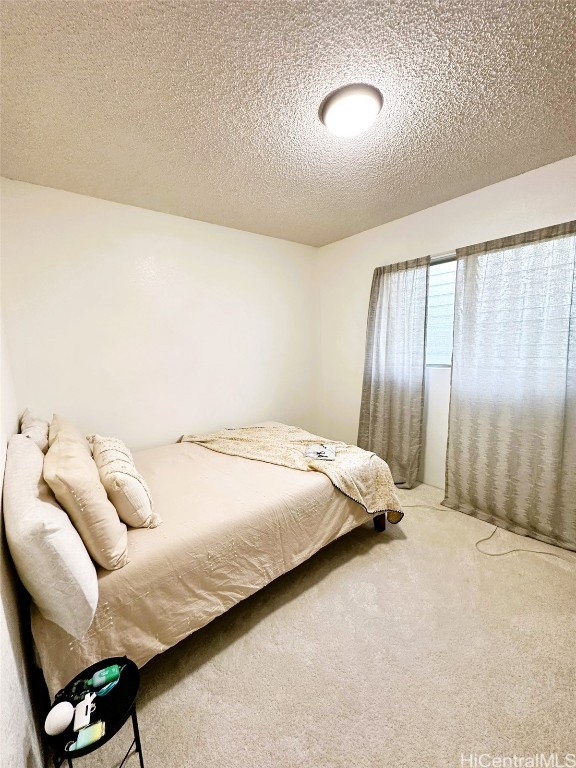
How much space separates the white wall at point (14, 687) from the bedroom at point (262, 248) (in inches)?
0.5

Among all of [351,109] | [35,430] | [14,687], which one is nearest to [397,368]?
[351,109]

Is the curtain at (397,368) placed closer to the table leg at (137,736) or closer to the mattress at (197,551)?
the mattress at (197,551)

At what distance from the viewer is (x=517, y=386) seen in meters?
2.26

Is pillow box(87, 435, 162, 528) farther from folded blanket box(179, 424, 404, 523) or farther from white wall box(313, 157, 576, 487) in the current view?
white wall box(313, 157, 576, 487)

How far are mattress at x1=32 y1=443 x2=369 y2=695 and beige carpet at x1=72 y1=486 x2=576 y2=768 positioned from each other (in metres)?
0.20

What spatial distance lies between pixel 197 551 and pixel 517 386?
236cm

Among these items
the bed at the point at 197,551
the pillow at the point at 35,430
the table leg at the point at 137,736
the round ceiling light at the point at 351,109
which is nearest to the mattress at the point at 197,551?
the bed at the point at 197,551

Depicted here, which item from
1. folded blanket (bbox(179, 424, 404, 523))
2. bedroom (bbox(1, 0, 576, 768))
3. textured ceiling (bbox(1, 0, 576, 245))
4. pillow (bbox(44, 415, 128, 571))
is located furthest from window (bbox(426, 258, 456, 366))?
pillow (bbox(44, 415, 128, 571))

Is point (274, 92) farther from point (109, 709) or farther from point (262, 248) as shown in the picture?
point (109, 709)

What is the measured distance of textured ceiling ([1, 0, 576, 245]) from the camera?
1101 millimetres

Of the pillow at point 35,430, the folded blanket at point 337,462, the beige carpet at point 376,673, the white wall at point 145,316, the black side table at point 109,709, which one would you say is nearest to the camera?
the black side table at point 109,709

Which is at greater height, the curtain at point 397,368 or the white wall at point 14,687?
the curtain at point 397,368

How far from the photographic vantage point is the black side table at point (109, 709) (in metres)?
0.84

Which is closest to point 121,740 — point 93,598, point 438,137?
point 93,598
